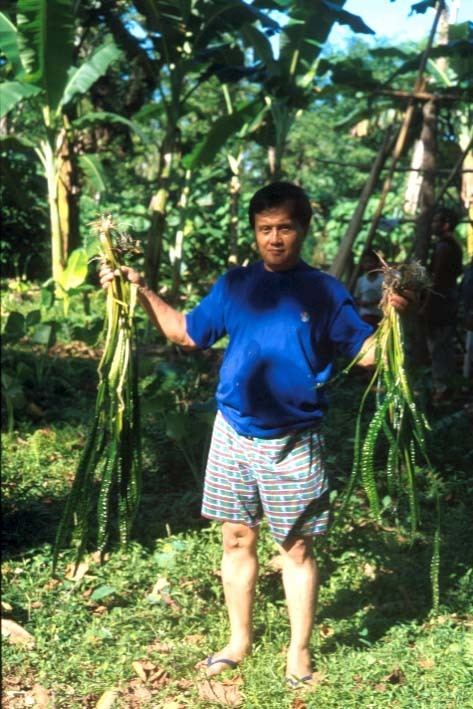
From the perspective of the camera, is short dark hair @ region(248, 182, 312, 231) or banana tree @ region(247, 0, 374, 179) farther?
banana tree @ region(247, 0, 374, 179)

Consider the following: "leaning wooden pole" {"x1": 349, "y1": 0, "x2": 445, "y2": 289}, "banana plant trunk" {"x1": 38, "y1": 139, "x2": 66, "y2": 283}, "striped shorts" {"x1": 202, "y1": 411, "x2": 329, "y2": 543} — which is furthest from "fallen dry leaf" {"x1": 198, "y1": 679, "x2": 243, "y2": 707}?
"banana plant trunk" {"x1": 38, "y1": 139, "x2": 66, "y2": 283}

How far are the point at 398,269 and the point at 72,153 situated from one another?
8.38 m

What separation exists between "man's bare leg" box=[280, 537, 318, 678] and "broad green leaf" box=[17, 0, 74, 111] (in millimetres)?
5167

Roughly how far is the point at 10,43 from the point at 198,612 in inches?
222

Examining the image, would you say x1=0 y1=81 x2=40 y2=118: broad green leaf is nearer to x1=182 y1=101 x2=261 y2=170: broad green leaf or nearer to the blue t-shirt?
x1=182 y1=101 x2=261 y2=170: broad green leaf

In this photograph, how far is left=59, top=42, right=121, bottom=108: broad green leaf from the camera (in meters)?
9.00

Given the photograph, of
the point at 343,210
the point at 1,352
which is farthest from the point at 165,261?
the point at 1,352

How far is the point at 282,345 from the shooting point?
2.99 m

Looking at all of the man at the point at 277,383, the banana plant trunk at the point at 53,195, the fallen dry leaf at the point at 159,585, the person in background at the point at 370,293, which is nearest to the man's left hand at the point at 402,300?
the man at the point at 277,383

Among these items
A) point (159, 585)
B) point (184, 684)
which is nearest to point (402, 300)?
point (184, 684)

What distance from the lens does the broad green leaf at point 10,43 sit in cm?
776

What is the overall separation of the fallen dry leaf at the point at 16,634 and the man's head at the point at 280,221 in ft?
5.90

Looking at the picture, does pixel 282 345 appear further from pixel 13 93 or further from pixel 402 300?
pixel 13 93

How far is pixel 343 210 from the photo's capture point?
13.2 meters
